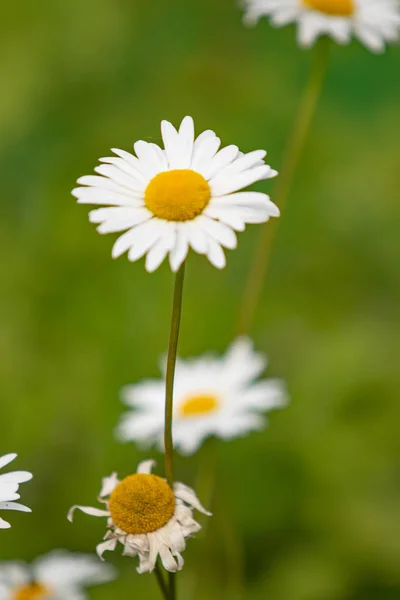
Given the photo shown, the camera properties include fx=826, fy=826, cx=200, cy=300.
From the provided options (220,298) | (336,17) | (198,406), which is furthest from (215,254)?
(220,298)

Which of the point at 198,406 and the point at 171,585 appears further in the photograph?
the point at 198,406

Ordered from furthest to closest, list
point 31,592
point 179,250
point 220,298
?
point 220,298 → point 31,592 → point 179,250

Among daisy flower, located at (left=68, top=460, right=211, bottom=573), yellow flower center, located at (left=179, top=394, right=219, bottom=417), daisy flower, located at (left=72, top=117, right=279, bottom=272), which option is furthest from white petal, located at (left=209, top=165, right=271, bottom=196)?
yellow flower center, located at (left=179, top=394, right=219, bottom=417)

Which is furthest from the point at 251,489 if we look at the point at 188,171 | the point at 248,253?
the point at 188,171

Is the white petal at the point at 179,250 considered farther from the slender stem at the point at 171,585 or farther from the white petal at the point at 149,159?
the slender stem at the point at 171,585

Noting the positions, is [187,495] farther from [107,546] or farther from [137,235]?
[137,235]
